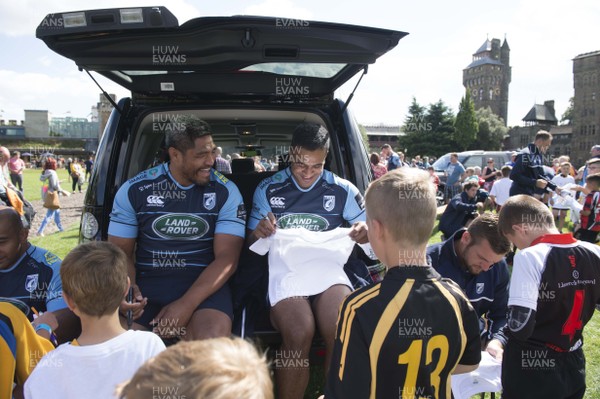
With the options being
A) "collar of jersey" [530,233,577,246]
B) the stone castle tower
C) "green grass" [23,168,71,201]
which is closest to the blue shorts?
"collar of jersey" [530,233,577,246]

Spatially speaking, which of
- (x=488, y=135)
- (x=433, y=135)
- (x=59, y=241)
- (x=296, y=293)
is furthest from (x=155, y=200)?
(x=488, y=135)

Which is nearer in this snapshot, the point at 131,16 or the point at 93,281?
the point at 93,281

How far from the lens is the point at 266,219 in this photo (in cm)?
283

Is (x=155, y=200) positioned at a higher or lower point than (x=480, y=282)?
higher

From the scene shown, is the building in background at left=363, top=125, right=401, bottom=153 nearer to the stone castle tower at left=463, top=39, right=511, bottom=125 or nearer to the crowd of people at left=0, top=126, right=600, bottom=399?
the stone castle tower at left=463, top=39, right=511, bottom=125

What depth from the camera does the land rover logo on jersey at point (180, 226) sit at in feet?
9.48

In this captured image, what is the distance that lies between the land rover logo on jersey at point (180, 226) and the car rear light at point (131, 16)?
1.22m

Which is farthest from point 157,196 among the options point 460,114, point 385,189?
point 460,114

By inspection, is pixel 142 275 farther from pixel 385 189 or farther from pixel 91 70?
pixel 385 189

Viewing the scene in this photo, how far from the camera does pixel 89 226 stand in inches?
118

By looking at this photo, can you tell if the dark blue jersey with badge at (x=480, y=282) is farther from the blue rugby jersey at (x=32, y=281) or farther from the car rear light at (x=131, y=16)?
the blue rugby jersey at (x=32, y=281)

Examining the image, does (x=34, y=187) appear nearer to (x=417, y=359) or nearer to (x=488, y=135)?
(x=417, y=359)

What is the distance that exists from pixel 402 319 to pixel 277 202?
1.65 metres

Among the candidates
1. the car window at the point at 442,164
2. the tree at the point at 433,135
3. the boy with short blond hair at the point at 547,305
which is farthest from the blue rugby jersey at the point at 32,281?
the tree at the point at 433,135
